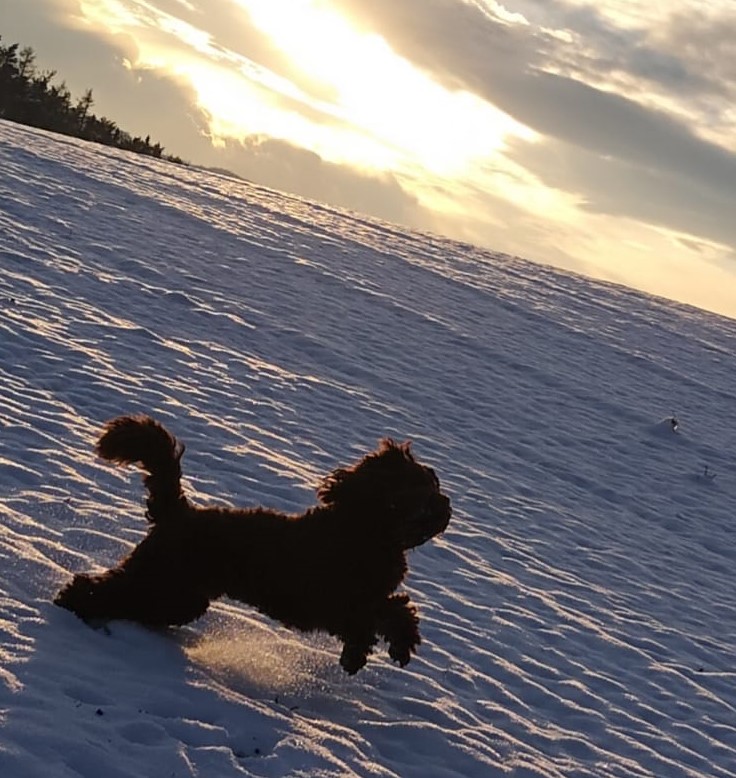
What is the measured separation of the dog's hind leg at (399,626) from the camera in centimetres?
592

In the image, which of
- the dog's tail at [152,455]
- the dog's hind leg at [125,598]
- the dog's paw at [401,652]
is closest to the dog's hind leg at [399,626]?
the dog's paw at [401,652]

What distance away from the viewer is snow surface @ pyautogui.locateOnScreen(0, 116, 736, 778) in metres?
5.35

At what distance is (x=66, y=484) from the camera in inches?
314

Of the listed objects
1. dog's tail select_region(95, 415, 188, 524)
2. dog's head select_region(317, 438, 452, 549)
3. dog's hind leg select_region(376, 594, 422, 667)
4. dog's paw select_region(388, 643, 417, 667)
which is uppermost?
dog's head select_region(317, 438, 452, 549)

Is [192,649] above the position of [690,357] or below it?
below

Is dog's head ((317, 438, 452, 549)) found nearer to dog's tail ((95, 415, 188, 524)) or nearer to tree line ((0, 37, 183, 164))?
dog's tail ((95, 415, 188, 524))

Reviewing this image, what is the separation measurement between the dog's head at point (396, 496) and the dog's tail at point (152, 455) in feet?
3.11

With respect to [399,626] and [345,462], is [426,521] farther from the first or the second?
[345,462]

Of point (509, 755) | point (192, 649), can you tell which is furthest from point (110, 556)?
point (509, 755)

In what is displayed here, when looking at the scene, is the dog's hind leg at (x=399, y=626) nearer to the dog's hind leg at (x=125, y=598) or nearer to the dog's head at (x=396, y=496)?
the dog's head at (x=396, y=496)

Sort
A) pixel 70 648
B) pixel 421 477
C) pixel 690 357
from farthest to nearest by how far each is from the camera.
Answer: pixel 690 357
pixel 421 477
pixel 70 648

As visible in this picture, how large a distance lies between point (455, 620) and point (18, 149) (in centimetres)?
2351

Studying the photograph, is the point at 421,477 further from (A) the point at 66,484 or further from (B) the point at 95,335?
(B) the point at 95,335

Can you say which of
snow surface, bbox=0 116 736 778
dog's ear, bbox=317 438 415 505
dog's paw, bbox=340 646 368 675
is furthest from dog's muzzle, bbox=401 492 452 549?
snow surface, bbox=0 116 736 778
